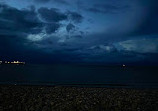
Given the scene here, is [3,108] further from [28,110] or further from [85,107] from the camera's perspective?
[85,107]

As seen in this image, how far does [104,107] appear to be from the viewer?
1500cm

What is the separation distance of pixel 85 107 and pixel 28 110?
14.1 ft

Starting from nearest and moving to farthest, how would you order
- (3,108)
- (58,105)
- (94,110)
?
(3,108) < (94,110) < (58,105)

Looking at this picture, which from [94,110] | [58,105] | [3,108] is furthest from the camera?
[58,105]

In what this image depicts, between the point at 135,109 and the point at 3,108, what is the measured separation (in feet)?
32.1

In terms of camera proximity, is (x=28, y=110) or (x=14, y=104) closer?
(x=28, y=110)

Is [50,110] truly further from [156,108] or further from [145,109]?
[156,108]

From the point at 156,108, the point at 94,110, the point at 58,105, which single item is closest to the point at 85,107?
the point at 94,110

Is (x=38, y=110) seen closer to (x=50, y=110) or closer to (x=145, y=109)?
(x=50, y=110)

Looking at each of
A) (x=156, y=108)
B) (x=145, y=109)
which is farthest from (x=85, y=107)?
(x=156, y=108)

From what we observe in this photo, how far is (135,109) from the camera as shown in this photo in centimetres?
1460

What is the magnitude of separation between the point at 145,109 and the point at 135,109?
0.83 metres

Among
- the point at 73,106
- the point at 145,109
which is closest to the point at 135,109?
the point at 145,109

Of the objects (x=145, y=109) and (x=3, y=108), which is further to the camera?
(x=145, y=109)
